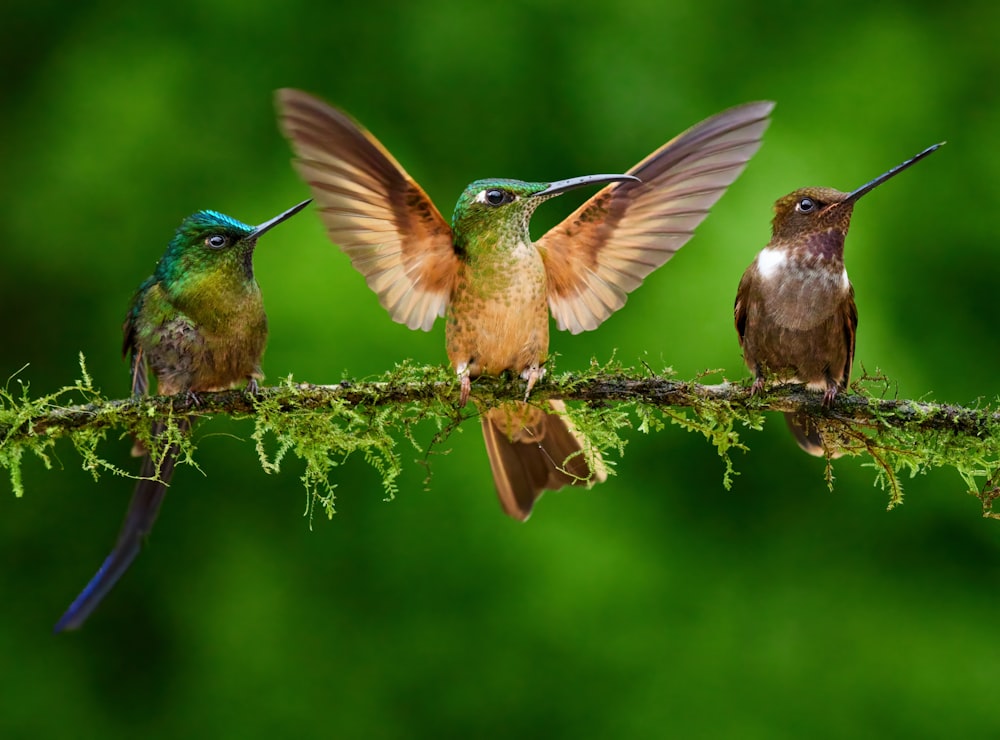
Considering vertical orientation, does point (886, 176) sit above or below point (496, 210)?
below

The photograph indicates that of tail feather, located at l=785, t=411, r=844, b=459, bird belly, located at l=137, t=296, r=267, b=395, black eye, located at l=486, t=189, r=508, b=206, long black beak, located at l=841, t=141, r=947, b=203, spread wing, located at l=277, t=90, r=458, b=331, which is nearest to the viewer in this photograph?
long black beak, located at l=841, t=141, r=947, b=203

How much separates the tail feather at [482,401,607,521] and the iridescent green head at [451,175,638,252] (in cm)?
60

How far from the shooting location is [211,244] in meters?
3.24

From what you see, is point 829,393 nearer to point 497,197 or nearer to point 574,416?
point 574,416

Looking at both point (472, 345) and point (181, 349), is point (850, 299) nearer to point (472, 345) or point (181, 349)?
point (472, 345)

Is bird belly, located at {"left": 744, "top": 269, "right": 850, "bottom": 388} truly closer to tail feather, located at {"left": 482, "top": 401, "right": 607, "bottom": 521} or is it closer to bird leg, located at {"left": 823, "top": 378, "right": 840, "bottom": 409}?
bird leg, located at {"left": 823, "top": 378, "right": 840, "bottom": 409}

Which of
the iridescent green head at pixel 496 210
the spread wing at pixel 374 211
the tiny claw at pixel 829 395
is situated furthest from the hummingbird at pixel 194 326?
the tiny claw at pixel 829 395

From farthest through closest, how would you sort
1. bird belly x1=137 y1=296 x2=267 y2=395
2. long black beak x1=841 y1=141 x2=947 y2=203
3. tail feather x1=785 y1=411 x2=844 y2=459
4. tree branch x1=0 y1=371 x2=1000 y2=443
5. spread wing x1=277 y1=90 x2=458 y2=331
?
bird belly x1=137 y1=296 x2=267 y2=395
tail feather x1=785 y1=411 x2=844 y2=459
tree branch x1=0 y1=371 x2=1000 y2=443
spread wing x1=277 y1=90 x2=458 y2=331
long black beak x1=841 y1=141 x2=947 y2=203

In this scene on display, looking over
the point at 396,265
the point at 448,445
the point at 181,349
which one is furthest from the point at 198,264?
the point at 448,445

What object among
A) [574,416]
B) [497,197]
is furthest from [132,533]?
[497,197]

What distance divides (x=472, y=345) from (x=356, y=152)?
651 mm

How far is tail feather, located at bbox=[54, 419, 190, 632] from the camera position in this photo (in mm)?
3059

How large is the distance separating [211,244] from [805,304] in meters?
1.64

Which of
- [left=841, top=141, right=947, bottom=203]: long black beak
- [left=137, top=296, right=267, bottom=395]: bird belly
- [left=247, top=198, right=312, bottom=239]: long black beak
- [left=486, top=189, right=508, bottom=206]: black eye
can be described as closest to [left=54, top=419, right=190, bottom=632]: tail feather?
[left=137, top=296, right=267, bottom=395]: bird belly
